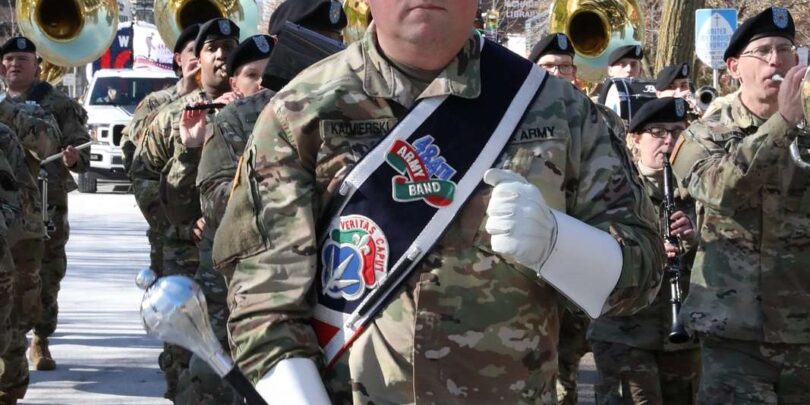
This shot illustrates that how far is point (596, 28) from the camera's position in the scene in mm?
→ 14086

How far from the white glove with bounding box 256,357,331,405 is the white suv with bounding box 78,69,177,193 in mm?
24635

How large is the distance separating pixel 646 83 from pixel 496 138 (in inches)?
290

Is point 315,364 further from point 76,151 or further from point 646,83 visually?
point 76,151

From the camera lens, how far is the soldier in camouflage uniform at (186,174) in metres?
7.12

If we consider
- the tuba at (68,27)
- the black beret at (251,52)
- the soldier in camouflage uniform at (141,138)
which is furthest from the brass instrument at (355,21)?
the tuba at (68,27)

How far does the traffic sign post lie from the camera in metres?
17.7

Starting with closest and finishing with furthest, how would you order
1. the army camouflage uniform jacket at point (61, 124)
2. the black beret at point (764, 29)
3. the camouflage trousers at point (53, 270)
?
the black beret at point (764, 29) → the camouflage trousers at point (53, 270) → the army camouflage uniform jacket at point (61, 124)

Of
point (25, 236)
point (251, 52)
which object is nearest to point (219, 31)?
point (251, 52)

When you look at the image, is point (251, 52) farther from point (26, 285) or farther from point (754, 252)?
point (26, 285)

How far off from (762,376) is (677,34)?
9771mm

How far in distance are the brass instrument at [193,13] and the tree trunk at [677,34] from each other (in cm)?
469

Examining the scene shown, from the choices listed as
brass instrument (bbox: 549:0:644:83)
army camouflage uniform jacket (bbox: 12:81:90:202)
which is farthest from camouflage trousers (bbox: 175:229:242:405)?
brass instrument (bbox: 549:0:644:83)

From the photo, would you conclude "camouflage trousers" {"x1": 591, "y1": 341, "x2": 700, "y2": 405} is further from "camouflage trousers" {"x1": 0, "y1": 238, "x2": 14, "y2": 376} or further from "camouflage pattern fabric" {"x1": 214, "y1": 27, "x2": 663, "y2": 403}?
"camouflage pattern fabric" {"x1": 214, "y1": 27, "x2": 663, "y2": 403}

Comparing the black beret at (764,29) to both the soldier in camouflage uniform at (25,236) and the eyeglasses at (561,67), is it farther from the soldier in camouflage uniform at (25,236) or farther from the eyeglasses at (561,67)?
the soldier in camouflage uniform at (25,236)
